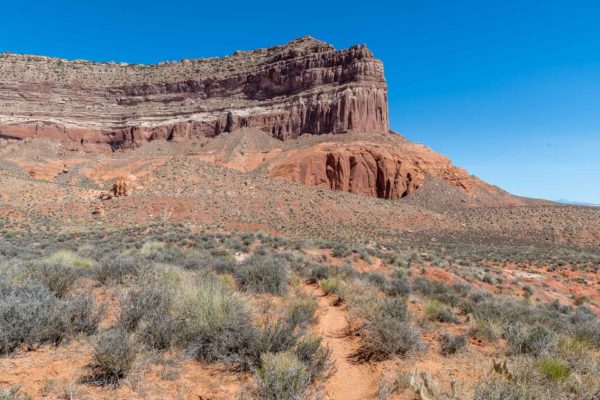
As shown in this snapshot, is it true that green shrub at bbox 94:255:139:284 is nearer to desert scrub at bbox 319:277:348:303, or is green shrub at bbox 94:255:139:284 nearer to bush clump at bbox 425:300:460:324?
desert scrub at bbox 319:277:348:303

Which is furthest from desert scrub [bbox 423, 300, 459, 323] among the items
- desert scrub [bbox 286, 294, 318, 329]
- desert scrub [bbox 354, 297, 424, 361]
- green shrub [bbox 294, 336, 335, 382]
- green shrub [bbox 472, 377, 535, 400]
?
green shrub [bbox 472, 377, 535, 400]

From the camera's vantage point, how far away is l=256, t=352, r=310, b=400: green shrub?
11.7ft

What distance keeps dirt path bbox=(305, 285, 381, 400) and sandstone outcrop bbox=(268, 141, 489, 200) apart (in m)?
44.1

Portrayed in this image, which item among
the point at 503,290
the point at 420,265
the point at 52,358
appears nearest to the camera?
the point at 52,358

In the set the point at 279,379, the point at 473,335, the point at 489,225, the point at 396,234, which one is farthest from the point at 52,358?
the point at 489,225

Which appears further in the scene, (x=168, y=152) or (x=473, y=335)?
(x=168, y=152)

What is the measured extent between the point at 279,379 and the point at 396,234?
97.8 ft

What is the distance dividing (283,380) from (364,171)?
163ft

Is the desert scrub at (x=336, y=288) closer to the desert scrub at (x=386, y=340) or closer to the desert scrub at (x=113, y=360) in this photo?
the desert scrub at (x=386, y=340)

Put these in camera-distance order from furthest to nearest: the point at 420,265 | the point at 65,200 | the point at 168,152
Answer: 1. the point at 168,152
2. the point at 65,200
3. the point at 420,265

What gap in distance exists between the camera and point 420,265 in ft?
54.0

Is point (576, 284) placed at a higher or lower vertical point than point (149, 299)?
lower

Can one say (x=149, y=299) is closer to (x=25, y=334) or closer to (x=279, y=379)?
(x=25, y=334)

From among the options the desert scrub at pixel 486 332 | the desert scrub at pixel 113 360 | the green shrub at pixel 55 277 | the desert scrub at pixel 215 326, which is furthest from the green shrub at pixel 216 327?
the desert scrub at pixel 486 332
